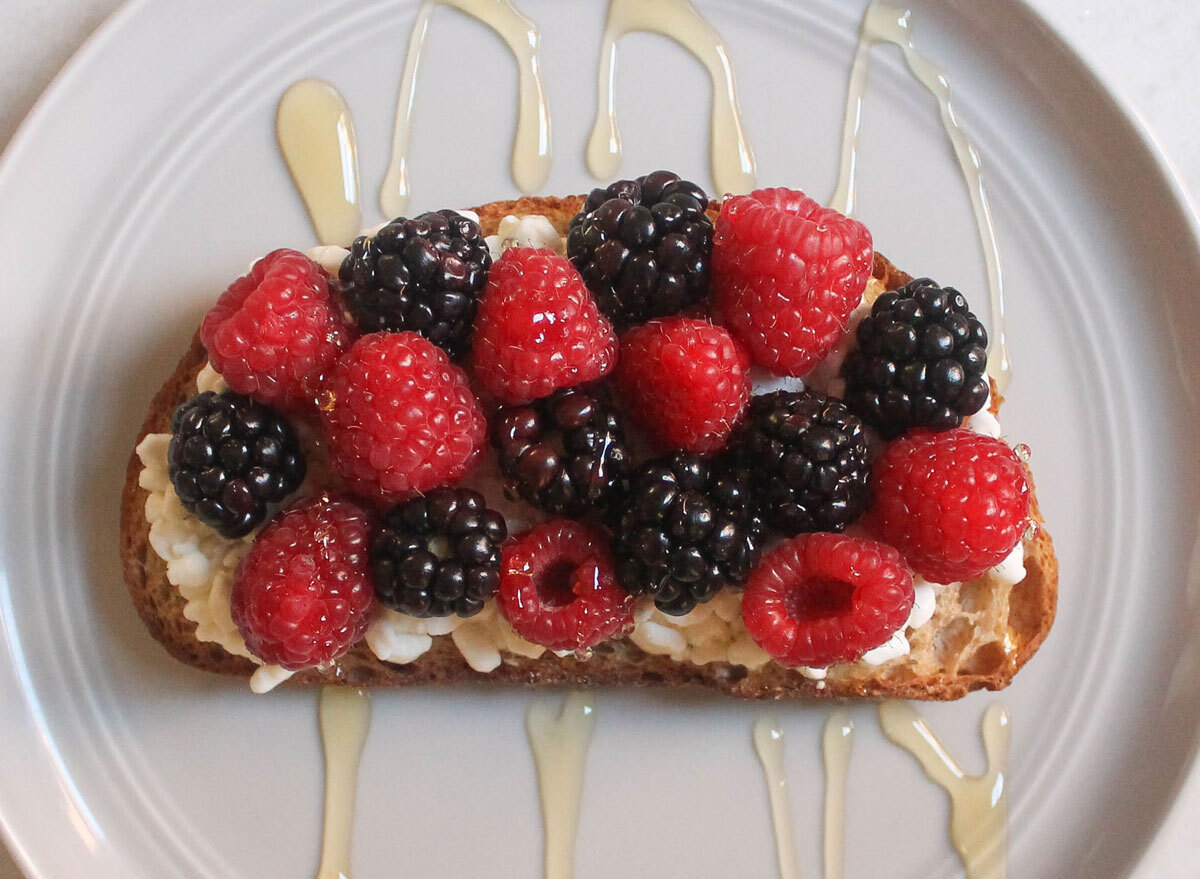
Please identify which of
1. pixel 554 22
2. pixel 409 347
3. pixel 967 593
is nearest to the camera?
pixel 409 347

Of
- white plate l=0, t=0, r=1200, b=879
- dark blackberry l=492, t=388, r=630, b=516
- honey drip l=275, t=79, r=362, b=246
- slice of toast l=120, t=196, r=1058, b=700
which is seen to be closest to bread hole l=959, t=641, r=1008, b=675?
slice of toast l=120, t=196, r=1058, b=700

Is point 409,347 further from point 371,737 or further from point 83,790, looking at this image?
point 83,790

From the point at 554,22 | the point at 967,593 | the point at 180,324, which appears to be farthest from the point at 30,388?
the point at 967,593

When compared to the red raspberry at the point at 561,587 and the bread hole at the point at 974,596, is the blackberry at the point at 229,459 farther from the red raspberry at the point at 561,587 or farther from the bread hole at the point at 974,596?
the bread hole at the point at 974,596

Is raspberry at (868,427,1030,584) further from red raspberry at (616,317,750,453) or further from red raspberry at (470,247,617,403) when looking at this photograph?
red raspberry at (470,247,617,403)

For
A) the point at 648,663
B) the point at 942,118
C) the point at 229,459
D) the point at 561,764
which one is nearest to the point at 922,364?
the point at 648,663

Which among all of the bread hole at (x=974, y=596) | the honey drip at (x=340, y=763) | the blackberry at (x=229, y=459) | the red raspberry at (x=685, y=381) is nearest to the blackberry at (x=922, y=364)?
the red raspberry at (x=685, y=381)
